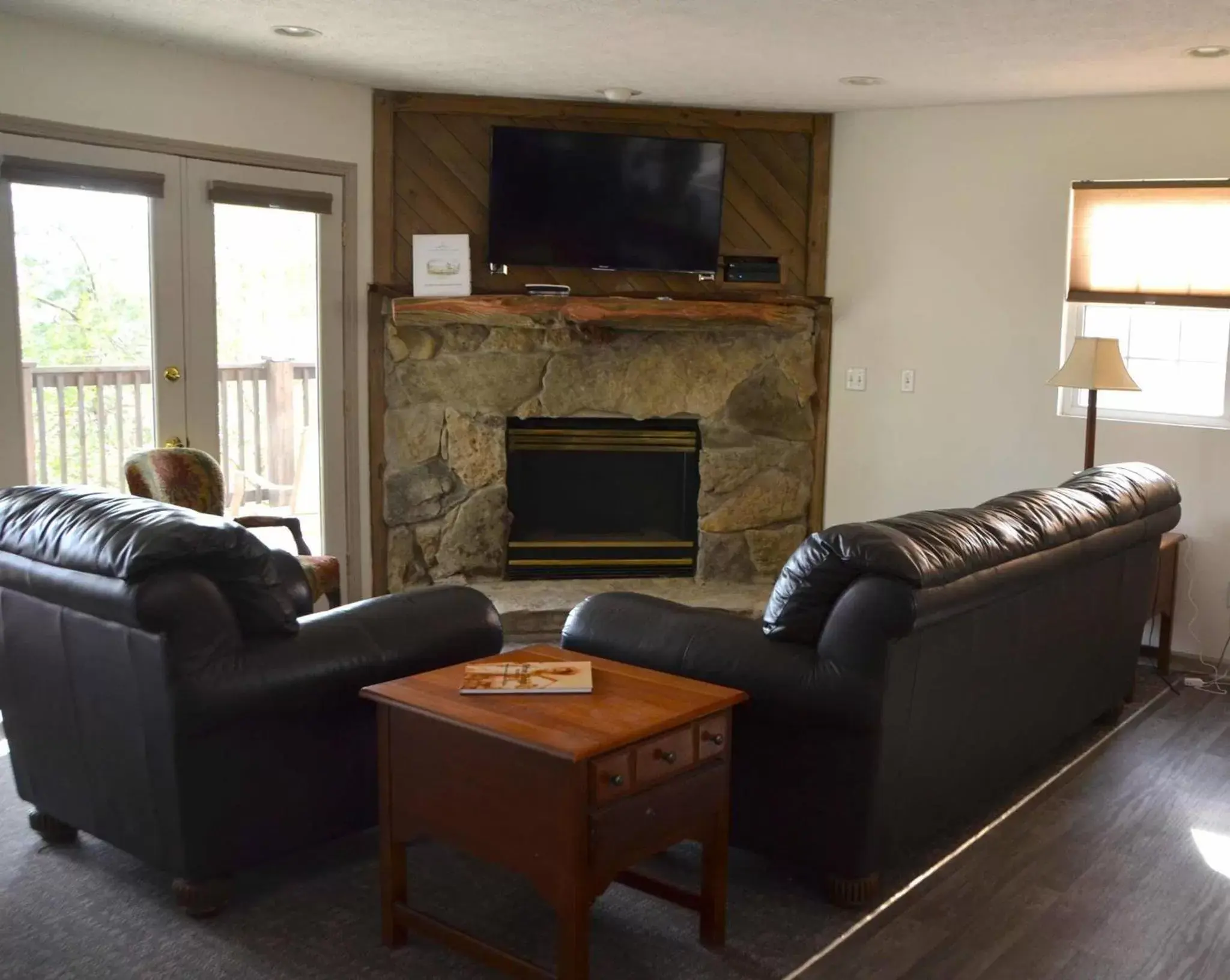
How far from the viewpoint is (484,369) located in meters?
5.72

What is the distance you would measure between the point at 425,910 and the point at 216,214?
10.8 ft

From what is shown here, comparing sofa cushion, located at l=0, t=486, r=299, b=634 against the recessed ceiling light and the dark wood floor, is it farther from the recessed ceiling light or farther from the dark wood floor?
the recessed ceiling light

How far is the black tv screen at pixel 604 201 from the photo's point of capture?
564 cm

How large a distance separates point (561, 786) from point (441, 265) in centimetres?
370

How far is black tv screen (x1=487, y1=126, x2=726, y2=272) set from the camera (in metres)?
5.64

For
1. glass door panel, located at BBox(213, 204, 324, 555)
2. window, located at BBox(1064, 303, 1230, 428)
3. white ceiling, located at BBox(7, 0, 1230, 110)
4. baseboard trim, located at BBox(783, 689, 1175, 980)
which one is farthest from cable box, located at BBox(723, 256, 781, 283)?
baseboard trim, located at BBox(783, 689, 1175, 980)

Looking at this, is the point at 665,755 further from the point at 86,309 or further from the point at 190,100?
the point at 190,100

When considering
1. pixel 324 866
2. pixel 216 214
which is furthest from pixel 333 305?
pixel 324 866

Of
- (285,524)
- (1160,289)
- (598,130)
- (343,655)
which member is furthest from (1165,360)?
(343,655)

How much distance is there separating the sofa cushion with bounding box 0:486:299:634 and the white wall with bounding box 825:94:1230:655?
147 inches

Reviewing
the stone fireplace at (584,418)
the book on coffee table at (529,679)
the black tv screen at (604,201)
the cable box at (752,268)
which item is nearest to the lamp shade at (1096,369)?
the stone fireplace at (584,418)

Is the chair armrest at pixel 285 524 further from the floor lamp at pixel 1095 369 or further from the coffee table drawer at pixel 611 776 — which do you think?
the floor lamp at pixel 1095 369

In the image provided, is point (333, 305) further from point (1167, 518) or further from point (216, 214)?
point (1167, 518)

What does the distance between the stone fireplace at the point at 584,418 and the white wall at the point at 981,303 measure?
1.15 feet
